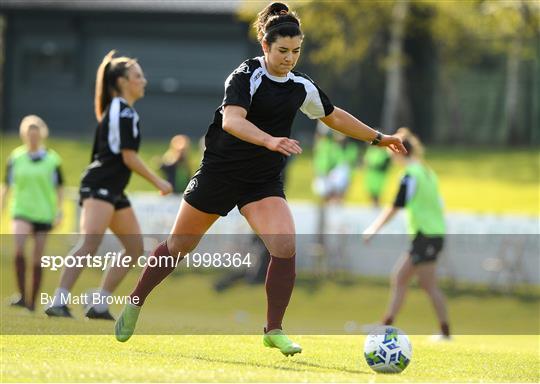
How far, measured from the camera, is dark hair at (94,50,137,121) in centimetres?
1136

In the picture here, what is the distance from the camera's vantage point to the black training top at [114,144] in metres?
11.1

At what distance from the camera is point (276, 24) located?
27.9ft

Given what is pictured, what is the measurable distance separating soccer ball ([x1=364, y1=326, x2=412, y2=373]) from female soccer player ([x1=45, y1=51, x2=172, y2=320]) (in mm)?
3095

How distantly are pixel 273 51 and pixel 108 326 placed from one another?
10.7ft

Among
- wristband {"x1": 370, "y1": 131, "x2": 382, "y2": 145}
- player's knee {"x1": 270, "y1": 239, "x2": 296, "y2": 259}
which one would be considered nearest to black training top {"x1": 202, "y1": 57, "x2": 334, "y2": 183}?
player's knee {"x1": 270, "y1": 239, "x2": 296, "y2": 259}

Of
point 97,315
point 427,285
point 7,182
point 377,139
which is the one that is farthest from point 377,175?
point 377,139

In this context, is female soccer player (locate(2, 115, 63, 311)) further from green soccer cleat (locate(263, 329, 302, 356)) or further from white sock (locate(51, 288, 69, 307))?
green soccer cleat (locate(263, 329, 302, 356))

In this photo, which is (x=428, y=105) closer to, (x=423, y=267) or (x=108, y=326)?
(x=423, y=267)

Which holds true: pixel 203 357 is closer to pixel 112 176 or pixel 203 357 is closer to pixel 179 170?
pixel 112 176

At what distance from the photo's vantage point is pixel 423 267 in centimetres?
1413

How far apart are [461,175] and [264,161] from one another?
25.5 m

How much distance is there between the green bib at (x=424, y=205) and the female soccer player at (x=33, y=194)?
4.00 metres

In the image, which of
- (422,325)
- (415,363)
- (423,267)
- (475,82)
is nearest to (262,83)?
(415,363)

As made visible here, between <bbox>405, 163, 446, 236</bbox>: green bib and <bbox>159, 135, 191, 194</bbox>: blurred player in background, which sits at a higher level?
<bbox>405, 163, 446, 236</bbox>: green bib
